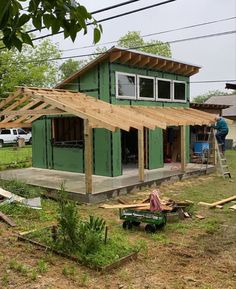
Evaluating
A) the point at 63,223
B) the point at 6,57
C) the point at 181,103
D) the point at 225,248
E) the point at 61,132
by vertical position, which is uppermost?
the point at 6,57

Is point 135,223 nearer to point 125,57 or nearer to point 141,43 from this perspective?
point 125,57

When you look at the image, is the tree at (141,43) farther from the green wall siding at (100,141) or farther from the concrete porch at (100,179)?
the concrete porch at (100,179)

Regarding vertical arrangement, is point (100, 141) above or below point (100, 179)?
Answer: above

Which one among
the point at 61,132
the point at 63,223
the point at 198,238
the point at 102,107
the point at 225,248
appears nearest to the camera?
the point at 63,223

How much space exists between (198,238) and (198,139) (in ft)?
41.3

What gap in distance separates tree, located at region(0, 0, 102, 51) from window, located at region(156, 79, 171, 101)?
12950 millimetres

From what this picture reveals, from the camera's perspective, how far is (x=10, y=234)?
Answer: 653 centimetres

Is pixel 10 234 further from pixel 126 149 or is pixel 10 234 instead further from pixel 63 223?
pixel 126 149

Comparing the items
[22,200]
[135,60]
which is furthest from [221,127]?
[22,200]

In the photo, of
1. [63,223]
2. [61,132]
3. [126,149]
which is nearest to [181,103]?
[126,149]

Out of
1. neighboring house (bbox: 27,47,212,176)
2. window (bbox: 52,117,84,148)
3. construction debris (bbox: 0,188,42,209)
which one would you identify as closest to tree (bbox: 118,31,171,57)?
neighboring house (bbox: 27,47,212,176)

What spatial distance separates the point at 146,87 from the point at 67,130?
357 centimetres

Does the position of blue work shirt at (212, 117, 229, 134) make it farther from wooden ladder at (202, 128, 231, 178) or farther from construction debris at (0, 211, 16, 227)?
construction debris at (0, 211, 16, 227)

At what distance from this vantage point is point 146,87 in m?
14.0
